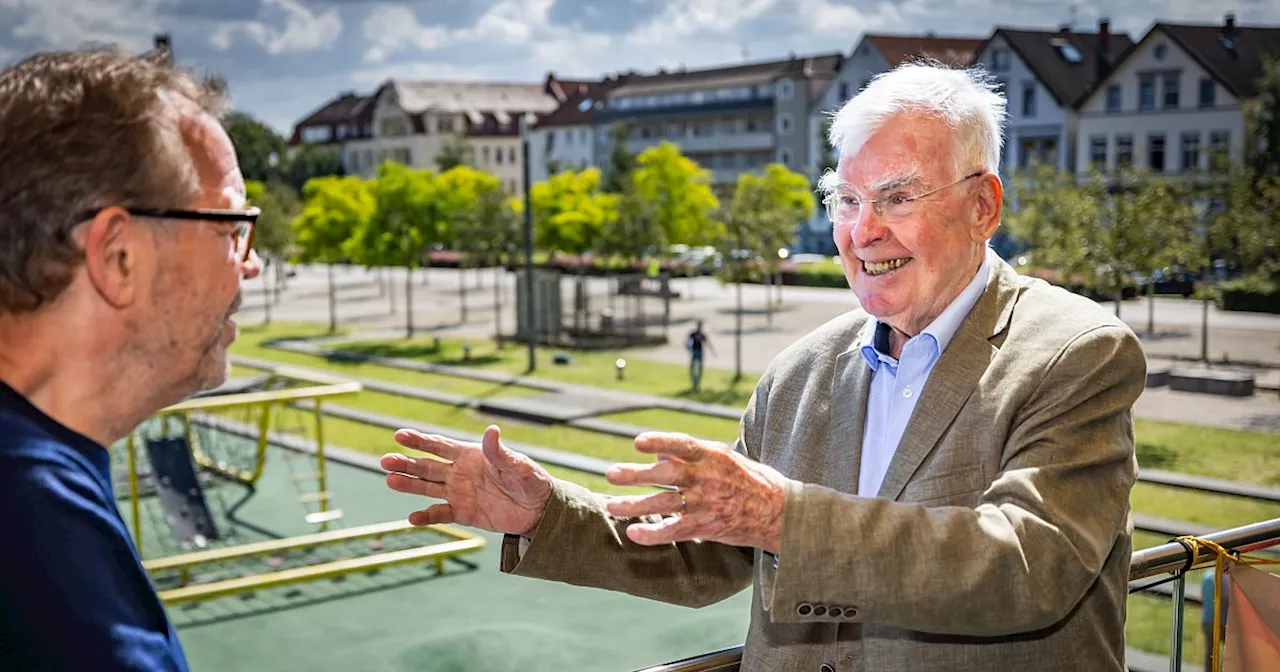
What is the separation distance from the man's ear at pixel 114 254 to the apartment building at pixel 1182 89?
107 ft

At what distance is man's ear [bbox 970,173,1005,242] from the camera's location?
2.15m

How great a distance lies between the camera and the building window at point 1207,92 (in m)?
31.8

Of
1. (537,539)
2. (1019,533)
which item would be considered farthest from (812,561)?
(537,539)

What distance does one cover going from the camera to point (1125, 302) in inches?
1074

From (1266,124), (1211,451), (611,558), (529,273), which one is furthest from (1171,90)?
(611,558)

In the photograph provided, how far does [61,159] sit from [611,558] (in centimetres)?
120

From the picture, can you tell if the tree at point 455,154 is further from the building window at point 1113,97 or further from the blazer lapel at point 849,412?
the blazer lapel at point 849,412

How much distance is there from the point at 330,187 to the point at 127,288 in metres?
32.0

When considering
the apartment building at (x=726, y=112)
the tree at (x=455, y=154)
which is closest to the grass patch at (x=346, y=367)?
the apartment building at (x=726, y=112)

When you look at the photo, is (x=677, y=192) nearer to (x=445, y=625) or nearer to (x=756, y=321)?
(x=756, y=321)

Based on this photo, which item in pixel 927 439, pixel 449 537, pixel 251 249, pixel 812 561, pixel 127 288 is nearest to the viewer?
pixel 127 288

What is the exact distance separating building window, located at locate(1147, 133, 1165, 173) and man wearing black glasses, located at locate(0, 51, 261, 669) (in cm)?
3470

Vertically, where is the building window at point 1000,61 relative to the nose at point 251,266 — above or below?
above

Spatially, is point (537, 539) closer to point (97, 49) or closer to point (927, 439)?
point (927, 439)
